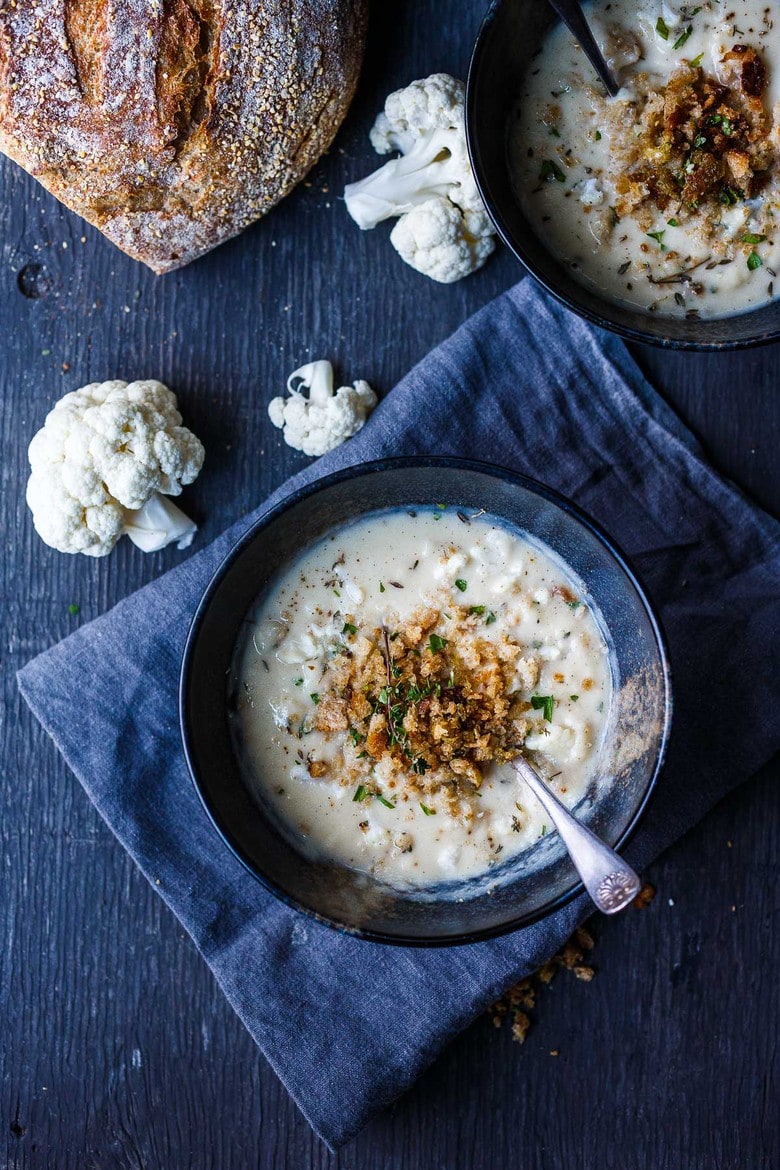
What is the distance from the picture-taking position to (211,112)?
2203mm

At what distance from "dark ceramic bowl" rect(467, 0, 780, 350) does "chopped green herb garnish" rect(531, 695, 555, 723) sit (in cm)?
79

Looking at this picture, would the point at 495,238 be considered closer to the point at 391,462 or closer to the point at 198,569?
Result: the point at 391,462

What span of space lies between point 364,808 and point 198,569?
28.0 inches

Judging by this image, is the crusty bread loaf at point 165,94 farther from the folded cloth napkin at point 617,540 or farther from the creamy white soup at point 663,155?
the folded cloth napkin at point 617,540

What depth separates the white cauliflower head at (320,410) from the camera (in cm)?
239

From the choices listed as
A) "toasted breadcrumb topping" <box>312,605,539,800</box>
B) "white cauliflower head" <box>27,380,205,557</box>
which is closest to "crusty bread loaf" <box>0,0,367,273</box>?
"white cauliflower head" <box>27,380,205,557</box>

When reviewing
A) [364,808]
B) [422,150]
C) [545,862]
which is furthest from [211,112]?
[545,862]

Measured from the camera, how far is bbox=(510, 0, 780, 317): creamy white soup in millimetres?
2129

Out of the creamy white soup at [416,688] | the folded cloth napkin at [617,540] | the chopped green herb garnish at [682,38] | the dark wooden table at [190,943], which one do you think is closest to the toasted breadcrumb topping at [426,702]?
the creamy white soup at [416,688]

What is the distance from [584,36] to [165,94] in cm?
91

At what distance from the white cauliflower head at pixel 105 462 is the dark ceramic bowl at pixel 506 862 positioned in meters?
0.44

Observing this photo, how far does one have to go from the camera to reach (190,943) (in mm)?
2490

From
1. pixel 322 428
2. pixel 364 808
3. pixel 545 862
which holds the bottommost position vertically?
pixel 545 862

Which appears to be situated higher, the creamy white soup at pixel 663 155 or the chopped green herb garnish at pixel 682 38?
the chopped green herb garnish at pixel 682 38
